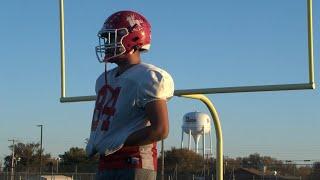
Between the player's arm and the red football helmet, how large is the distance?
0.29 metres

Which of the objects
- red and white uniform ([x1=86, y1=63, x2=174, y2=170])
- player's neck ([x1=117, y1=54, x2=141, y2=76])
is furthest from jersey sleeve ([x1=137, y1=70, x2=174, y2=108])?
player's neck ([x1=117, y1=54, x2=141, y2=76])

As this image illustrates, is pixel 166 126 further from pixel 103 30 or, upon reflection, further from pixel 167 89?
pixel 103 30

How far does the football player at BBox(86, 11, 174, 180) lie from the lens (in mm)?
2711

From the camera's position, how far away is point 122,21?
2877 millimetres

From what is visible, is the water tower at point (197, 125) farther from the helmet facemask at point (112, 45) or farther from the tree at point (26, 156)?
the helmet facemask at point (112, 45)

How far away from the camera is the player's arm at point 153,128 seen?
8.79ft

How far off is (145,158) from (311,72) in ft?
10.5

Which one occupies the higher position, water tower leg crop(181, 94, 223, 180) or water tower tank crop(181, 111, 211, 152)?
water tower tank crop(181, 111, 211, 152)

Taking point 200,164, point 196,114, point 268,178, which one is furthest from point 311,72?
point 196,114

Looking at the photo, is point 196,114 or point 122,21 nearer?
point 122,21

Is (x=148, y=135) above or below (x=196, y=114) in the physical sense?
below

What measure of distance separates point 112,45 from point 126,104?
25 centimetres

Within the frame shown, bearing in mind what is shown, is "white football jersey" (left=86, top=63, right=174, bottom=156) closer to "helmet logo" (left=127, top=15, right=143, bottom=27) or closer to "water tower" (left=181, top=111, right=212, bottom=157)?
"helmet logo" (left=127, top=15, right=143, bottom=27)

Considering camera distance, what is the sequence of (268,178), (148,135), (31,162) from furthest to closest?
1. (31,162)
2. (268,178)
3. (148,135)
